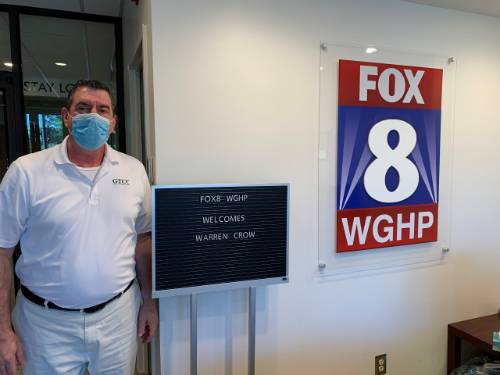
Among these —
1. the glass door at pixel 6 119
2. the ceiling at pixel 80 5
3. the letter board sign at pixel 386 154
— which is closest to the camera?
the letter board sign at pixel 386 154

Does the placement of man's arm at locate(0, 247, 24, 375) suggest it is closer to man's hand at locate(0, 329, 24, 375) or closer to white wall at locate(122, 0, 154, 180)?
man's hand at locate(0, 329, 24, 375)

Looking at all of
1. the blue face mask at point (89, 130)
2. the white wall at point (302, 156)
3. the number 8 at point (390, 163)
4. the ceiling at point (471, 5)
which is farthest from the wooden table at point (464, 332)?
the blue face mask at point (89, 130)

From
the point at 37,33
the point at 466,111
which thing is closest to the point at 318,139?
the point at 466,111

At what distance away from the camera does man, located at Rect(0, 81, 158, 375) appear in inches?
52.6

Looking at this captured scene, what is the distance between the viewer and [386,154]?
6.77 ft

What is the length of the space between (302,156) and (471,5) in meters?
1.43

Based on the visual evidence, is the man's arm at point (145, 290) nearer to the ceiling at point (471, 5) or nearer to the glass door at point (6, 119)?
the glass door at point (6, 119)

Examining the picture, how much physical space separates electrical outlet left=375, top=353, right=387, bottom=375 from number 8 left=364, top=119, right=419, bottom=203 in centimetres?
98

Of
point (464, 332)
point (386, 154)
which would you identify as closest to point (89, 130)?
point (386, 154)

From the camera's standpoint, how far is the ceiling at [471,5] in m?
2.08

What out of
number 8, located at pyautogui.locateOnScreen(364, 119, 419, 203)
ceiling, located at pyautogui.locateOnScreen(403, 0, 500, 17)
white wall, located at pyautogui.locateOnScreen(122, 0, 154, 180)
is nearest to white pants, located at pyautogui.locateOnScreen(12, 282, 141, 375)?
white wall, located at pyautogui.locateOnScreen(122, 0, 154, 180)

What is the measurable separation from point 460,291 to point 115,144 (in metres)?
2.76

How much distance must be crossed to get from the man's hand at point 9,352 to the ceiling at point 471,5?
2.59 metres

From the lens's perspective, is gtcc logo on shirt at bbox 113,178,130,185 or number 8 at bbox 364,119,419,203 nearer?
gtcc logo on shirt at bbox 113,178,130,185
